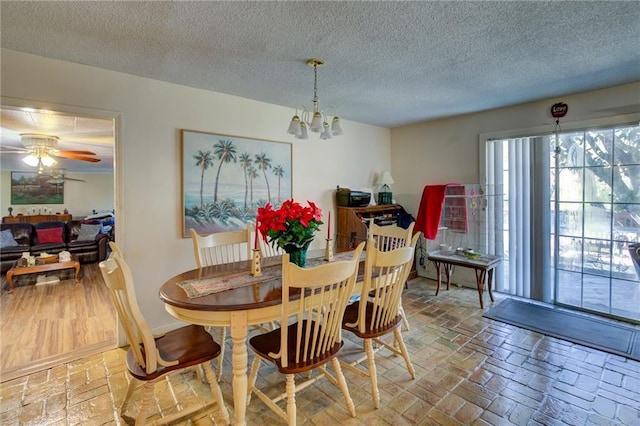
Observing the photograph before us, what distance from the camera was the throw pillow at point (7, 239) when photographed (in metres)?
5.74

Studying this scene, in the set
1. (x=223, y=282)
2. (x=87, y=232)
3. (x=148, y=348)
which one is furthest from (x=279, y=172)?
(x=87, y=232)

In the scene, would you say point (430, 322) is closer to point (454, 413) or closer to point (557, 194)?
point (454, 413)

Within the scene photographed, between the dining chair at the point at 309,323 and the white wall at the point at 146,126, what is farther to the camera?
the white wall at the point at 146,126

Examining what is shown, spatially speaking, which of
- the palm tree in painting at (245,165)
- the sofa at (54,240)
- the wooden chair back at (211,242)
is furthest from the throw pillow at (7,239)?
the wooden chair back at (211,242)

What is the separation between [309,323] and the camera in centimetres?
160

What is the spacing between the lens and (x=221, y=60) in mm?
2459

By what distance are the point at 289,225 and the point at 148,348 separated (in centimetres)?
101

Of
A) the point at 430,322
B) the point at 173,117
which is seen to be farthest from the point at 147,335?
the point at 430,322

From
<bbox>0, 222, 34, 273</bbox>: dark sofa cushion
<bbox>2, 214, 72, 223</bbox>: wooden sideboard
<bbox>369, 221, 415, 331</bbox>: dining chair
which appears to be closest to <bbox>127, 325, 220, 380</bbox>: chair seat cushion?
<bbox>369, 221, 415, 331</bbox>: dining chair

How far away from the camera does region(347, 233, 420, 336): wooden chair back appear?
1.89 metres

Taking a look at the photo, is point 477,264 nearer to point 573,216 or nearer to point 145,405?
point 573,216

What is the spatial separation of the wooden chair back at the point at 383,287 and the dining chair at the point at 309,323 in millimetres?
212

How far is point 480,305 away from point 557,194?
1.56 meters

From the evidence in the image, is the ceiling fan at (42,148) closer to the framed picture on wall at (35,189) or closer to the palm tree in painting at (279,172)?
the palm tree in painting at (279,172)
